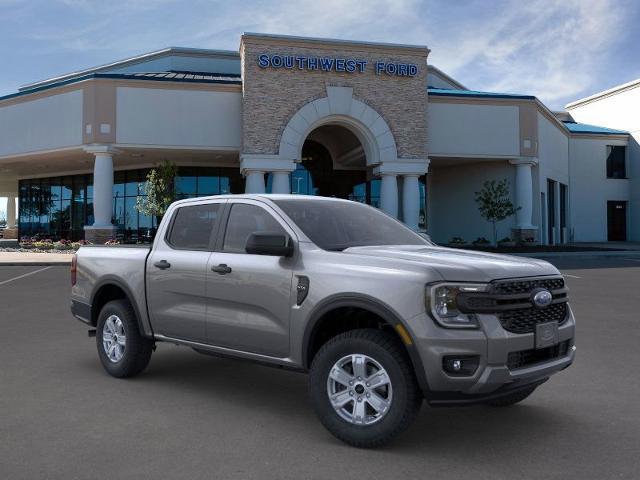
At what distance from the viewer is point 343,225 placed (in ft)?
18.2

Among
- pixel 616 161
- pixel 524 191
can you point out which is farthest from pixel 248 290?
A: pixel 616 161

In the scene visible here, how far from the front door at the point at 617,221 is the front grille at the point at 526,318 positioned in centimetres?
4553

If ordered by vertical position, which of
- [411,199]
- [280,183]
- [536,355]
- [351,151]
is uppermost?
[351,151]

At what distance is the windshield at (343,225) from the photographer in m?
5.20

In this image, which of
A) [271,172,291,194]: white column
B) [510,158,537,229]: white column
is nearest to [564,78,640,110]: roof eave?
[510,158,537,229]: white column

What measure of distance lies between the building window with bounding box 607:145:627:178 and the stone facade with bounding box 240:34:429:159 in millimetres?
21206

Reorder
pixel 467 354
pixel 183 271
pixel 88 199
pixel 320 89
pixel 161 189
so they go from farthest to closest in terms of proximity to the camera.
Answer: pixel 88 199
pixel 161 189
pixel 320 89
pixel 183 271
pixel 467 354

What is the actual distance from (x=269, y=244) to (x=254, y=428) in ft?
4.67

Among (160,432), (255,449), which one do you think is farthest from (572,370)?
(160,432)

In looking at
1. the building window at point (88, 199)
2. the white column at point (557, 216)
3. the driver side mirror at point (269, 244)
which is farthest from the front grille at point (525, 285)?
the white column at point (557, 216)

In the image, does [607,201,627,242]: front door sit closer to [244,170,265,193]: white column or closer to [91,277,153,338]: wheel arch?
[244,170,265,193]: white column

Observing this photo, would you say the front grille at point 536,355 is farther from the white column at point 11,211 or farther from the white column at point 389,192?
the white column at point 11,211

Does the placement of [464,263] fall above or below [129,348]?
above

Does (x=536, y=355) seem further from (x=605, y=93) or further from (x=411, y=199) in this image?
(x=605, y=93)
